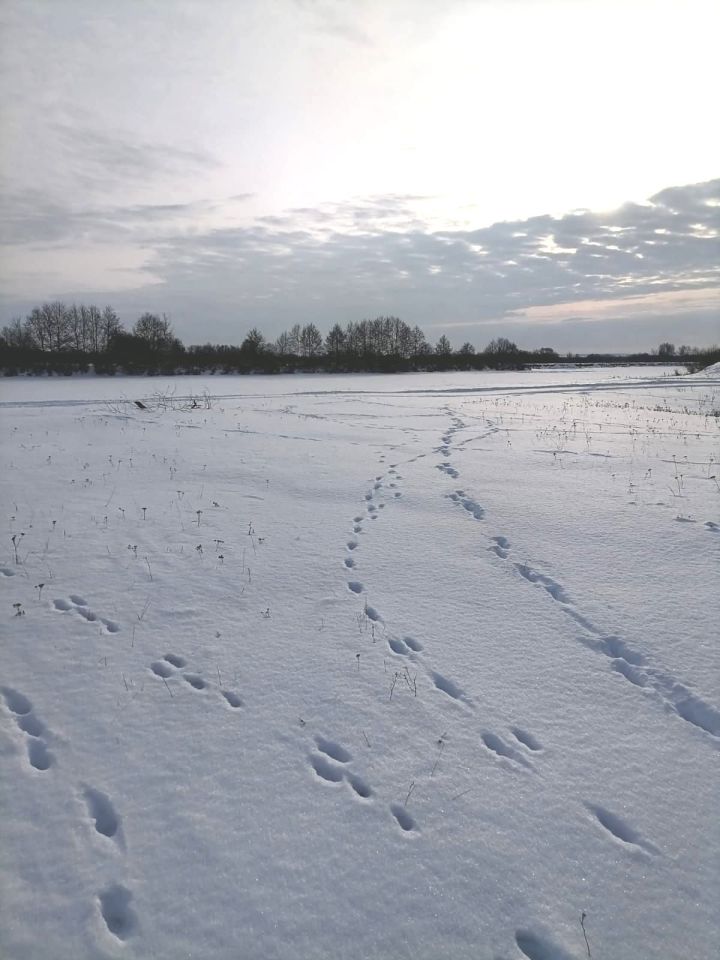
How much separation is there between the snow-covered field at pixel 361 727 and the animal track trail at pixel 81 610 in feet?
0.08

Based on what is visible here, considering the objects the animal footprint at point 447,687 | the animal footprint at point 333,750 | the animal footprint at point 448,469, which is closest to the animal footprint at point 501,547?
Result: the animal footprint at point 447,687

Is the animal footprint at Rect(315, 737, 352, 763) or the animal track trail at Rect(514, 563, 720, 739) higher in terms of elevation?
the animal track trail at Rect(514, 563, 720, 739)

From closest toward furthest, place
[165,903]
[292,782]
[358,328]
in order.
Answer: [165,903], [292,782], [358,328]

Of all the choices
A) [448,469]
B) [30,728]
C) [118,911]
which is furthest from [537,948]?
[448,469]

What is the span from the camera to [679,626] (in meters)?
4.63

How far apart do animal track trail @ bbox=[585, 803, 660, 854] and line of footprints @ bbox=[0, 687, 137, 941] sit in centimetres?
224

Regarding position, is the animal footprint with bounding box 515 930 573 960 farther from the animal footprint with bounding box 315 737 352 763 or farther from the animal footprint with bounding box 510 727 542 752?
the animal footprint with bounding box 315 737 352 763

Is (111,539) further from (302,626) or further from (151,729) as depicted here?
(151,729)

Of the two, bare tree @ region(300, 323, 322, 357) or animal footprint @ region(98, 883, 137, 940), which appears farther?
bare tree @ region(300, 323, 322, 357)

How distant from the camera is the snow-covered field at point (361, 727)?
244 centimetres

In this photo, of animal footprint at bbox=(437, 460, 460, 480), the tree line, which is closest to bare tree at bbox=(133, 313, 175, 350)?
the tree line

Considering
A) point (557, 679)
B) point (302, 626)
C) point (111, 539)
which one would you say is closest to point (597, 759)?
point (557, 679)

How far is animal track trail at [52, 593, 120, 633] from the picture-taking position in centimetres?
468

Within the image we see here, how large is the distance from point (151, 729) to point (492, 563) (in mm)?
3734
